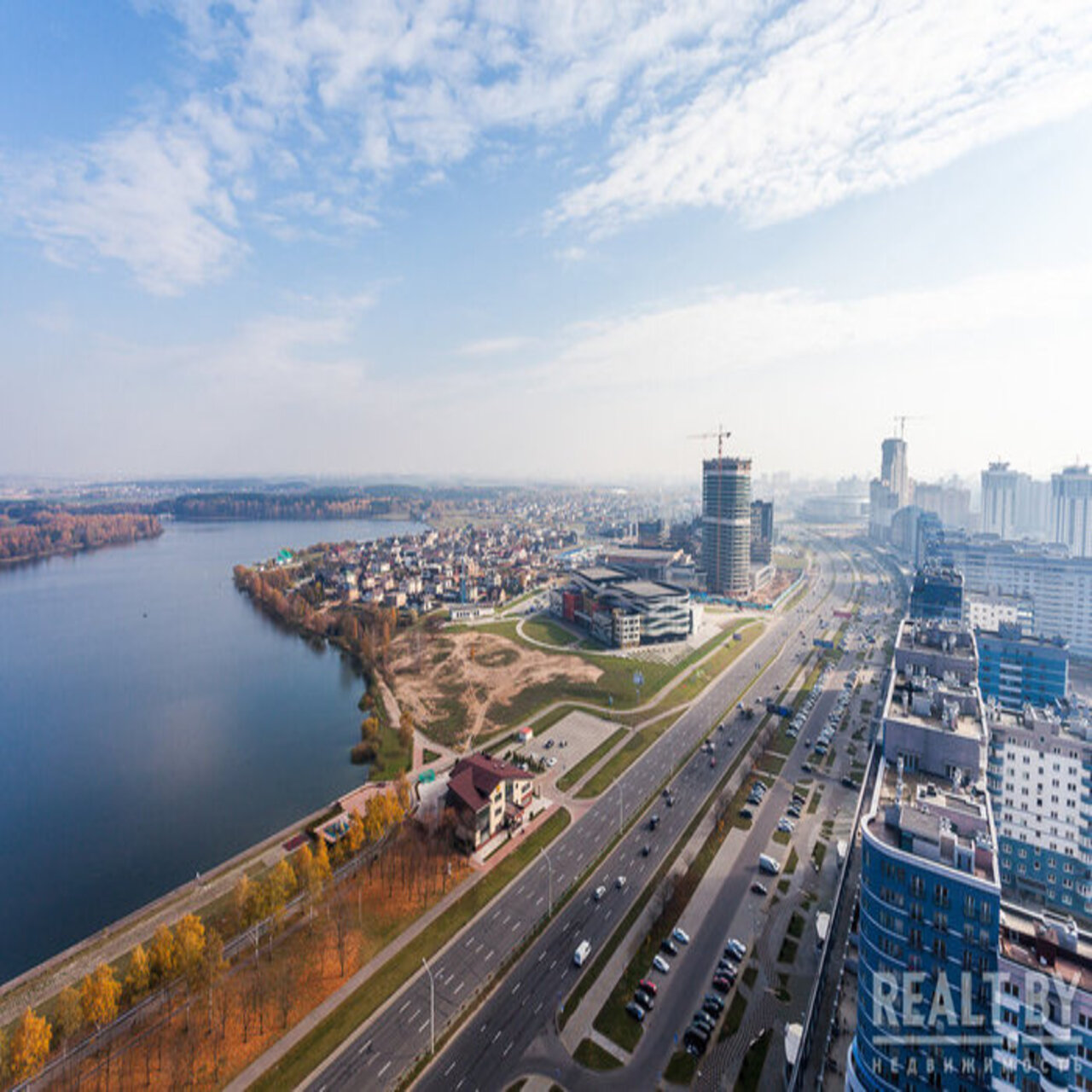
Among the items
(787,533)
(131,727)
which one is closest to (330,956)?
(131,727)

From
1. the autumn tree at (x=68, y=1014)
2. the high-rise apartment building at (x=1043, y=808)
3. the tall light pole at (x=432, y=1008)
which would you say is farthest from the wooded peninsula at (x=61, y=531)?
the high-rise apartment building at (x=1043, y=808)

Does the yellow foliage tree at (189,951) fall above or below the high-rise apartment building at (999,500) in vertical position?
below

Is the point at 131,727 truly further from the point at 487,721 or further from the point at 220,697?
the point at 487,721

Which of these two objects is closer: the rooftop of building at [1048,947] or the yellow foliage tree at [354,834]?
the rooftop of building at [1048,947]

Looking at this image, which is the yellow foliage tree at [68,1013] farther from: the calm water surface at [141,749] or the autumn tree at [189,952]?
the calm water surface at [141,749]

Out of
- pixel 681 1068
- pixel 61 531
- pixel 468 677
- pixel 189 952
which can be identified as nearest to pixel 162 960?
pixel 189 952

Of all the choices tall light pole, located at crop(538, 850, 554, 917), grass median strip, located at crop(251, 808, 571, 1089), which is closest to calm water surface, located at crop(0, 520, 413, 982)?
grass median strip, located at crop(251, 808, 571, 1089)
